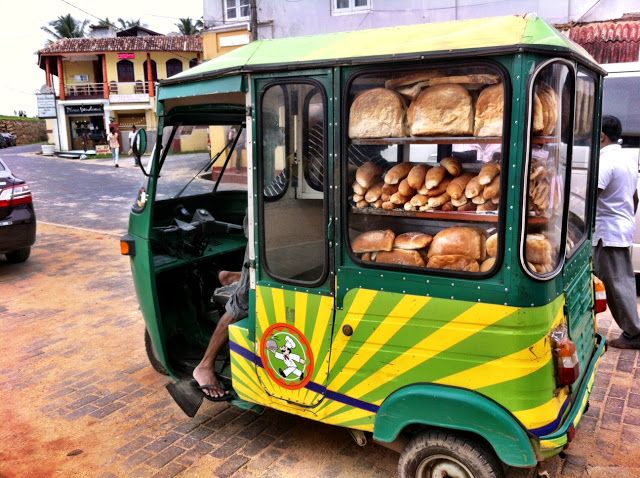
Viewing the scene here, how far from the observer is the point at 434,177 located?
2.79 metres

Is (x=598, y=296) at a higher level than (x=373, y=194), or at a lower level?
lower

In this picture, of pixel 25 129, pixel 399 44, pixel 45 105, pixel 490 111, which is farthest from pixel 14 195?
pixel 25 129

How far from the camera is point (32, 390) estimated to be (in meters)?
4.41

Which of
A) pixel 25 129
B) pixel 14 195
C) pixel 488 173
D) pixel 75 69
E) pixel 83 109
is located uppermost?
pixel 75 69

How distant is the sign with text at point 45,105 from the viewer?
34.4 meters

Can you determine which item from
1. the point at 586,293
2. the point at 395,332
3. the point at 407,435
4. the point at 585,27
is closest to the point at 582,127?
the point at 586,293

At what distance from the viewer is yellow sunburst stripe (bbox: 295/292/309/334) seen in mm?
3070

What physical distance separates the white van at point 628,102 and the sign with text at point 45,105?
114 ft

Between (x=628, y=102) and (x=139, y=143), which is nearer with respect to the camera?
(x=139, y=143)

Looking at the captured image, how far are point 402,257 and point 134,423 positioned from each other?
229 cm

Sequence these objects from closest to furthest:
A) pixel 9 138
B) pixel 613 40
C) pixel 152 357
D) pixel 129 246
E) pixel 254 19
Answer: pixel 129 246
pixel 152 357
pixel 613 40
pixel 254 19
pixel 9 138

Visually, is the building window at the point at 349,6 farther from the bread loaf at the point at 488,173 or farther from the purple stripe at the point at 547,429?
the purple stripe at the point at 547,429

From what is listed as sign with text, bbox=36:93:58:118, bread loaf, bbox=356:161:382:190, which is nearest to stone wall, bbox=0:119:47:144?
sign with text, bbox=36:93:58:118

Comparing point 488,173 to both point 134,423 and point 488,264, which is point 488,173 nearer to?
point 488,264
